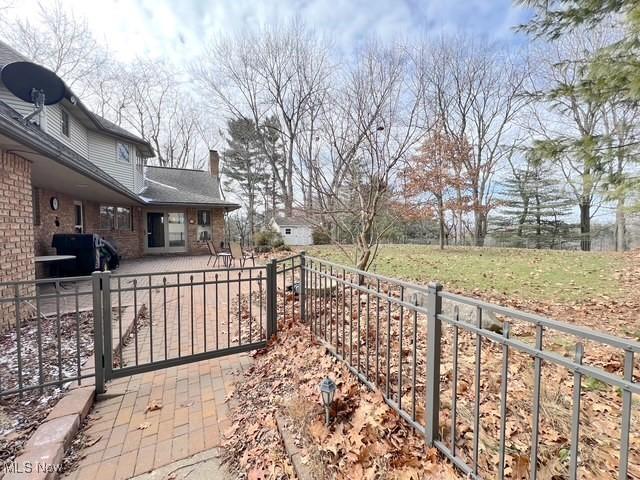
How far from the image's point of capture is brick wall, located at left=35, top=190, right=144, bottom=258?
302 inches

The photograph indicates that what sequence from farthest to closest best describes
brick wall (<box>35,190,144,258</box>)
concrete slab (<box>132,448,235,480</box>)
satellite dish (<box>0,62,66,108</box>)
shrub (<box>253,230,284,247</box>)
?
shrub (<box>253,230,284,247</box>)
brick wall (<box>35,190,144,258</box>)
satellite dish (<box>0,62,66,108</box>)
concrete slab (<box>132,448,235,480</box>)

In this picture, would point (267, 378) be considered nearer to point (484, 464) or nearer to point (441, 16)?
point (484, 464)

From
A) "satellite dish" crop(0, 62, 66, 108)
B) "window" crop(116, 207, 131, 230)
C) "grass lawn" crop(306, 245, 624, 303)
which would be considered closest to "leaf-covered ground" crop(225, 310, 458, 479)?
"grass lawn" crop(306, 245, 624, 303)

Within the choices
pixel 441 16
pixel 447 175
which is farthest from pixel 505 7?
pixel 447 175

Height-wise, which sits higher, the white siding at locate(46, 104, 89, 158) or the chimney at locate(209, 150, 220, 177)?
the chimney at locate(209, 150, 220, 177)

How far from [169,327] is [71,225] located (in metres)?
7.59

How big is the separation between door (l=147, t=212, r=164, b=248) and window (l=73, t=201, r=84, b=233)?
372 centimetres

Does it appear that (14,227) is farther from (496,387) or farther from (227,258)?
(496,387)

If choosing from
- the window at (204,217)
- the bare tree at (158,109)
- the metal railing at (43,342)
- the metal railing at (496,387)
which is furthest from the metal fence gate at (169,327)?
the bare tree at (158,109)

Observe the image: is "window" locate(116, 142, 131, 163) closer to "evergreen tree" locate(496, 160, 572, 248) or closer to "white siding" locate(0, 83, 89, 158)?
"white siding" locate(0, 83, 89, 158)

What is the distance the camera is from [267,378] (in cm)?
304

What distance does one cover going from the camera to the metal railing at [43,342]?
267 centimetres

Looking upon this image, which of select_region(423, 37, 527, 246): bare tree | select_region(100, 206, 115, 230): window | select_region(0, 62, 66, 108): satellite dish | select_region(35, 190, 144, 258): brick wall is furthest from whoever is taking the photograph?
select_region(423, 37, 527, 246): bare tree

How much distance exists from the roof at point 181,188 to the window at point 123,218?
0.91 m
